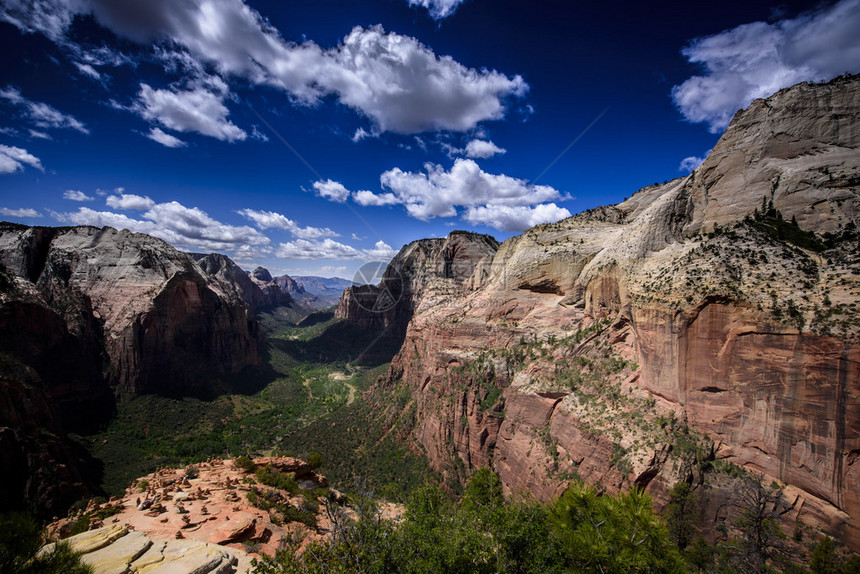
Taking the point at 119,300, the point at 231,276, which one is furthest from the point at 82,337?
the point at 231,276

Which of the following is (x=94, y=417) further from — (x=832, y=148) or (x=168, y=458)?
(x=832, y=148)

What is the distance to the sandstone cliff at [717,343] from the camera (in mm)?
16250

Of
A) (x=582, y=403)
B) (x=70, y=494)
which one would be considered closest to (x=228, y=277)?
(x=70, y=494)

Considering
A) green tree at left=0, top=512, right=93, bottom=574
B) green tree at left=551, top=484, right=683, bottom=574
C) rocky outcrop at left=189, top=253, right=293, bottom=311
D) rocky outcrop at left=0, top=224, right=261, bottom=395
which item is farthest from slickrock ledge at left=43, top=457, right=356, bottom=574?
rocky outcrop at left=189, top=253, right=293, bottom=311

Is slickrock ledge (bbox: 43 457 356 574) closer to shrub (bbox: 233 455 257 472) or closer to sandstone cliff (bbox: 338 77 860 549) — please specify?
shrub (bbox: 233 455 257 472)

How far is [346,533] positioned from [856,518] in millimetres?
24929

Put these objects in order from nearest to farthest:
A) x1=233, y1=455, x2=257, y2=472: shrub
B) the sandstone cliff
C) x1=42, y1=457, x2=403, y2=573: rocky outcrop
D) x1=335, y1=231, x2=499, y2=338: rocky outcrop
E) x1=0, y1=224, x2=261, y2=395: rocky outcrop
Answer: x1=42, y1=457, x2=403, y2=573: rocky outcrop
the sandstone cliff
x1=233, y1=455, x2=257, y2=472: shrub
x1=0, y1=224, x2=261, y2=395: rocky outcrop
x1=335, y1=231, x2=499, y2=338: rocky outcrop

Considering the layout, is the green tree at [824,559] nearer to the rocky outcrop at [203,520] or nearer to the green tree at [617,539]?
the green tree at [617,539]

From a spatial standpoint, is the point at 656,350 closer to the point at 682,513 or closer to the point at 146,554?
the point at 682,513

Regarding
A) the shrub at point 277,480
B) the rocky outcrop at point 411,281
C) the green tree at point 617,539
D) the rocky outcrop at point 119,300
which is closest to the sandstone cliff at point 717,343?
the green tree at point 617,539

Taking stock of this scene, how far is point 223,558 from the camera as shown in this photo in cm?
1256

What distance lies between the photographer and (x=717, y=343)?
771 inches

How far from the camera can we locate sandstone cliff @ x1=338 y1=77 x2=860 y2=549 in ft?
53.3

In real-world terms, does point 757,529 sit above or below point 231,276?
below
